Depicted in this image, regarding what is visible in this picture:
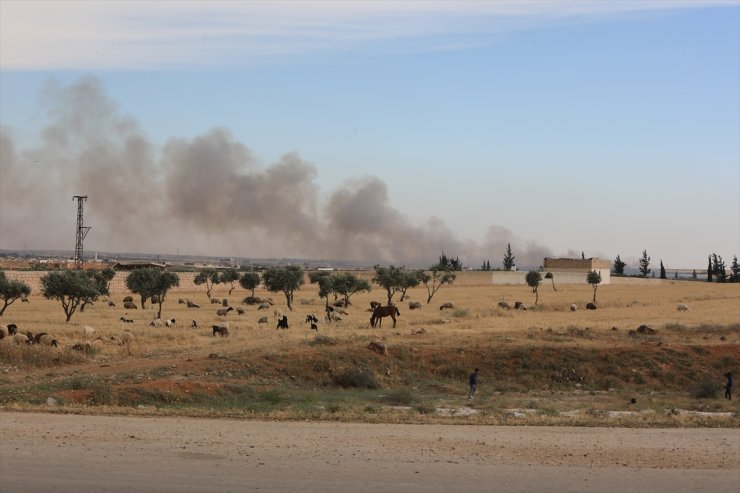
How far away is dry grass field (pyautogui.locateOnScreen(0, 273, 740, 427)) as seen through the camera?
85.1ft

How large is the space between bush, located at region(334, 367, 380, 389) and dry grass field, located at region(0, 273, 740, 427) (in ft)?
0.15

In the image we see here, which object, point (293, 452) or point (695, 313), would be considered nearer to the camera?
point (293, 452)

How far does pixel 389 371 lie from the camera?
36656 mm

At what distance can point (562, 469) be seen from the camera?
56.5ft

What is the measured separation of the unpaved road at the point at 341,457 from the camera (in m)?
15.5

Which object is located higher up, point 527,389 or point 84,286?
point 84,286

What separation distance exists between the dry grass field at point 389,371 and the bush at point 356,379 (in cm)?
5

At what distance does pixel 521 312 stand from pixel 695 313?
565 inches

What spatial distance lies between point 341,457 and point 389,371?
1895 centimetres

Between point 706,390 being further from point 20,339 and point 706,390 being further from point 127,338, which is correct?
point 20,339

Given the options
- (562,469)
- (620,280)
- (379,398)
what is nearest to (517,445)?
(562,469)

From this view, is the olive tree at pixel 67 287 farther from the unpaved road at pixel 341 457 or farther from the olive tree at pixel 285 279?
the unpaved road at pixel 341 457

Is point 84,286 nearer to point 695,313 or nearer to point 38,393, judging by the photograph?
point 38,393

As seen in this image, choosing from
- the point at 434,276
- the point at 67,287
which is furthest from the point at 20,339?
the point at 434,276
